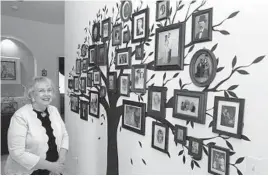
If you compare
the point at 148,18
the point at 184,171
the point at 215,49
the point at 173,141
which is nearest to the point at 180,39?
the point at 215,49

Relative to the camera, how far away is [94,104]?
247 centimetres

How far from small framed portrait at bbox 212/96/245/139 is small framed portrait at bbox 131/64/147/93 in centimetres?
64

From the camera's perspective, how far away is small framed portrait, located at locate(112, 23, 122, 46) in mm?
2014

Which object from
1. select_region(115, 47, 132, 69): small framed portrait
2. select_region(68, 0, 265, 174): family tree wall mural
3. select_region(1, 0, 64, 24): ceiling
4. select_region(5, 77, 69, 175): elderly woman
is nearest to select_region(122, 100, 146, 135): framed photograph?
select_region(68, 0, 265, 174): family tree wall mural

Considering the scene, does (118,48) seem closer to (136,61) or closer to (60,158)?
(136,61)

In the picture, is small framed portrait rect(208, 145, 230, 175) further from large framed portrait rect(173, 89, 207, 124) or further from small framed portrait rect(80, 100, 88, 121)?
small framed portrait rect(80, 100, 88, 121)

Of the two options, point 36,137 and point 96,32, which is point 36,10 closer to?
point 96,32

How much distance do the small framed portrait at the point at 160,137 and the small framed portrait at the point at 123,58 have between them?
579 mm

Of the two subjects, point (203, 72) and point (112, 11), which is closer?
point (203, 72)

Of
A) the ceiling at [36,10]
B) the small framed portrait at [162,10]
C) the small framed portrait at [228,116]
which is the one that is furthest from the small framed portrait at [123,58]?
the ceiling at [36,10]

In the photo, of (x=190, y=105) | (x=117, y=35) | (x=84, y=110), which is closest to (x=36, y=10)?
(x=84, y=110)

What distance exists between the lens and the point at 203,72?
127 cm

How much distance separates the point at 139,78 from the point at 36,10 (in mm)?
3840

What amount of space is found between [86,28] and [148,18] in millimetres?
1209
